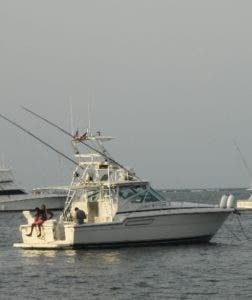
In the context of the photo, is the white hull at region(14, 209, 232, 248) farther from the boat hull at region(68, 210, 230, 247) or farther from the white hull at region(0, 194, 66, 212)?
the white hull at region(0, 194, 66, 212)

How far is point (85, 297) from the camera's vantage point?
33.4m

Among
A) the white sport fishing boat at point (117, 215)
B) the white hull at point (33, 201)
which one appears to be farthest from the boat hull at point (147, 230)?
the white hull at point (33, 201)

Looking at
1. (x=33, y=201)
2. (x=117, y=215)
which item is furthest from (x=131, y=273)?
(x=33, y=201)

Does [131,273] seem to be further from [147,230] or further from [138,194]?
[138,194]

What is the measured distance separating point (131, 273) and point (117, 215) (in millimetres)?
7869

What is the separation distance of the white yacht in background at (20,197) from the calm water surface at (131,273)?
68.6m

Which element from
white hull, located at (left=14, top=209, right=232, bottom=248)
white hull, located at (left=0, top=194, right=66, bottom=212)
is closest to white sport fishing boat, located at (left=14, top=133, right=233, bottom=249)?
white hull, located at (left=14, top=209, right=232, bottom=248)

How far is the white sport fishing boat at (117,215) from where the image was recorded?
1820 inches

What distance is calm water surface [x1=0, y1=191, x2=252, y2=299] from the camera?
34.2 m

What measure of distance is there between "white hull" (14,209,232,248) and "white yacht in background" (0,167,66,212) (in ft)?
233

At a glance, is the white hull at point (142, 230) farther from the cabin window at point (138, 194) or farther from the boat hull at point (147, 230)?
the cabin window at point (138, 194)

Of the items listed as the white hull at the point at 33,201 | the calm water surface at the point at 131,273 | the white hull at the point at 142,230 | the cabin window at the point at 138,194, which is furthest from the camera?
the white hull at the point at 33,201

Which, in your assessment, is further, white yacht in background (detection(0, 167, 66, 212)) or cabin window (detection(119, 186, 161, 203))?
white yacht in background (detection(0, 167, 66, 212))

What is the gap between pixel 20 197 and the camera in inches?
4747
